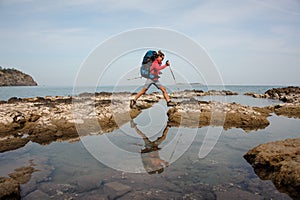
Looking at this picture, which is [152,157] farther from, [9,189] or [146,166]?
[9,189]

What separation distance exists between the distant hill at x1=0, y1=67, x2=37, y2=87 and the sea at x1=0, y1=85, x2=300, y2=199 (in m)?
168

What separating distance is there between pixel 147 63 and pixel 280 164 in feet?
31.6

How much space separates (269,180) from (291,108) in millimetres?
15626

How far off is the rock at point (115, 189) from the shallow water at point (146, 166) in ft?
0.22

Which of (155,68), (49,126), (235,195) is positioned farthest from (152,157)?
(155,68)

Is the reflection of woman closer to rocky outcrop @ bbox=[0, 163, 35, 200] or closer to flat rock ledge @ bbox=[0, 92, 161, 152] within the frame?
flat rock ledge @ bbox=[0, 92, 161, 152]

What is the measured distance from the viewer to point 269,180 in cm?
575

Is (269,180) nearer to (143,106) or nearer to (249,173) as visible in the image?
(249,173)

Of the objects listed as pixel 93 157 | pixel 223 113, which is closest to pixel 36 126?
pixel 93 157

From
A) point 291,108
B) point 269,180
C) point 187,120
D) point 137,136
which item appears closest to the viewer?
point 269,180

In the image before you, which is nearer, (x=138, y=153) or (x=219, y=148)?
(x=138, y=153)

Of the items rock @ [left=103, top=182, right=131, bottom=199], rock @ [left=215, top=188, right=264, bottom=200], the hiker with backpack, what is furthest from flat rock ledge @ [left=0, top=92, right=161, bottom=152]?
rock @ [left=215, top=188, right=264, bottom=200]

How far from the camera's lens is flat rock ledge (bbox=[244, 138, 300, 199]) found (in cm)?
522

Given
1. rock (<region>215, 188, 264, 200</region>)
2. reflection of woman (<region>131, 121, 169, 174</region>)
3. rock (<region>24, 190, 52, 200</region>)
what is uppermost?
reflection of woman (<region>131, 121, 169, 174</region>)
